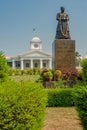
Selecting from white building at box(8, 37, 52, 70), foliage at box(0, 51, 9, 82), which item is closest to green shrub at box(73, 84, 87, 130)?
foliage at box(0, 51, 9, 82)

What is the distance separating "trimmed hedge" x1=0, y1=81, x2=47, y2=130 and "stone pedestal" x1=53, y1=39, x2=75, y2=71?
15.0m

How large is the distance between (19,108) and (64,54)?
15487 mm

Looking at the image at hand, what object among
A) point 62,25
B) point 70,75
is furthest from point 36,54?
point 70,75

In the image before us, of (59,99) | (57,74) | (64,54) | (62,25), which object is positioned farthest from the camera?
(62,25)

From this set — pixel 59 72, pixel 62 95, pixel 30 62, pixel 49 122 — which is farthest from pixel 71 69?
pixel 30 62

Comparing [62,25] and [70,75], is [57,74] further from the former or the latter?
[62,25]

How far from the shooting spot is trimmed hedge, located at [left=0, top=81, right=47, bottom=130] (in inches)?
179

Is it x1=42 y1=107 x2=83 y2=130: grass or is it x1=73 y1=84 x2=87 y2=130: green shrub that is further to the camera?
x1=42 y1=107 x2=83 y2=130: grass

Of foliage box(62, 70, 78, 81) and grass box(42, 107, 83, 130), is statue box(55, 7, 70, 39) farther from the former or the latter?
grass box(42, 107, 83, 130)

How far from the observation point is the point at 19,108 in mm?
4590

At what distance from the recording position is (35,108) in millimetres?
4824

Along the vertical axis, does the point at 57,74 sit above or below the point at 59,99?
above

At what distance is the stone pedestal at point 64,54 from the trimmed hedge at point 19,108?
49.2 ft

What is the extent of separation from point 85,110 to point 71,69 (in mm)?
14937
